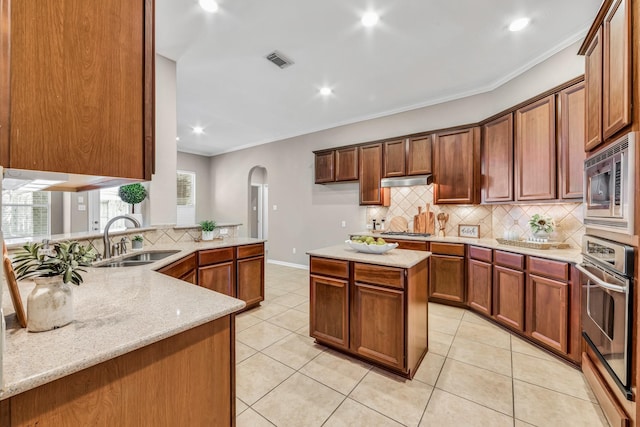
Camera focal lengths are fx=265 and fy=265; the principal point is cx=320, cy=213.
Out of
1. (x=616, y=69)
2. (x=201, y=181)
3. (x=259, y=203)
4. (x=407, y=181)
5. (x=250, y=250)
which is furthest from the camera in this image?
(x=259, y=203)

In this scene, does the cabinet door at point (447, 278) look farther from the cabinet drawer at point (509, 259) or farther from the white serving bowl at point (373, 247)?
the white serving bowl at point (373, 247)

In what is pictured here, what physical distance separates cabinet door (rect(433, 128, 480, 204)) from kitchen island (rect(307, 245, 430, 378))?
1.66 m

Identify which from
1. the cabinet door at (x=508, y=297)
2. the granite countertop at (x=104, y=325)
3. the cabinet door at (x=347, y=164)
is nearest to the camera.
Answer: the granite countertop at (x=104, y=325)

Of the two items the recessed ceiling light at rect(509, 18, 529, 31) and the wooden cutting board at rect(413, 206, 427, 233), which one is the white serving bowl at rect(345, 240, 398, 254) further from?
the recessed ceiling light at rect(509, 18, 529, 31)

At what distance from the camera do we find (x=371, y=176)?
4.28 meters

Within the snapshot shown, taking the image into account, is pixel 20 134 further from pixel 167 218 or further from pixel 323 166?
pixel 323 166

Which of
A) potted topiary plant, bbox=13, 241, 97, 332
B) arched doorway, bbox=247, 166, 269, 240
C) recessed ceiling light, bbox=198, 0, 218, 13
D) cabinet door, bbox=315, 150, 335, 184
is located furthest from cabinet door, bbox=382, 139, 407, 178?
arched doorway, bbox=247, 166, 269, 240

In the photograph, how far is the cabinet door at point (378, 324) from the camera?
197 cm

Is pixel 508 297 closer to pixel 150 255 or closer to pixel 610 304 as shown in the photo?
pixel 610 304

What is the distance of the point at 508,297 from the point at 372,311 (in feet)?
5.40

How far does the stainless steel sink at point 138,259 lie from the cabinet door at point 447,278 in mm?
3113

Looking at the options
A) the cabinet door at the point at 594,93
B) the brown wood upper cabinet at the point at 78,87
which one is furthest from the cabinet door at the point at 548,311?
the brown wood upper cabinet at the point at 78,87

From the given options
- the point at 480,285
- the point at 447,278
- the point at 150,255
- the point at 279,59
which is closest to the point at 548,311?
the point at 480,285

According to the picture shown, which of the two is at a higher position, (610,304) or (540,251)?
(540,251)
